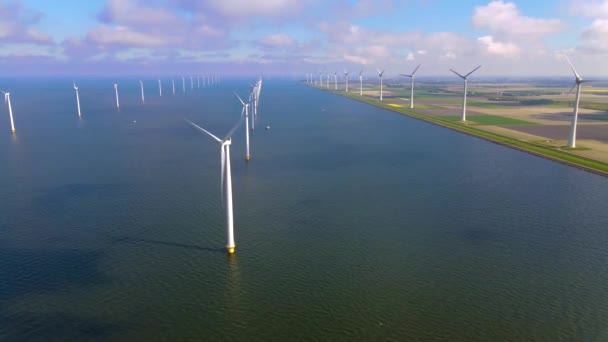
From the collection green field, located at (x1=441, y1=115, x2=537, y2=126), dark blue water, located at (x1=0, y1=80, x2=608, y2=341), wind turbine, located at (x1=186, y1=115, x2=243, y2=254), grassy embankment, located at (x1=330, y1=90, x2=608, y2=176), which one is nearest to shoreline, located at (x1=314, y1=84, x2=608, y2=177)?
grassy embankment, located at (x1=330, y1=90, x2=608, y2=176)

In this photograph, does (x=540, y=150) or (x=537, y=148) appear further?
(x=537, y=148)

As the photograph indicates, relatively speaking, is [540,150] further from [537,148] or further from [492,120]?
[492,120]

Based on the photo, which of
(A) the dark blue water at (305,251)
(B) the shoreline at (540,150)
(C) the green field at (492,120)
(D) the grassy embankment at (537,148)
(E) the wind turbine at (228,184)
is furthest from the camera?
(C) the green field at (492,120)

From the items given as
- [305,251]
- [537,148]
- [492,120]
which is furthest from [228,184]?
[492,120]

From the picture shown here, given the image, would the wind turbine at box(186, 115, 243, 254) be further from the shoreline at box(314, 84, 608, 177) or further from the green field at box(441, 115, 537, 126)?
the green field at box(441, 115, 537, 126)

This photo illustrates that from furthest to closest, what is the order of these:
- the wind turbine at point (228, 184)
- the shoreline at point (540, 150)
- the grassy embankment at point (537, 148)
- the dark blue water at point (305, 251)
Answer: the grassy embankment at point (537, 148)
the shoreline at point (540, 150)
the wind turbine at point (228, 184)
the dark blue water at point (305, 251)

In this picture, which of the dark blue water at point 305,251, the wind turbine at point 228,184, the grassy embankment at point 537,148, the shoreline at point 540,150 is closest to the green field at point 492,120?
the grassy embankment at point 537,148

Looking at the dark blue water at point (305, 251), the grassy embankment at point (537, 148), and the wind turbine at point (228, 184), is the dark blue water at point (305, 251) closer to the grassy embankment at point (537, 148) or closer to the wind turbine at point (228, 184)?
the wind turbine at point (228, 184)
